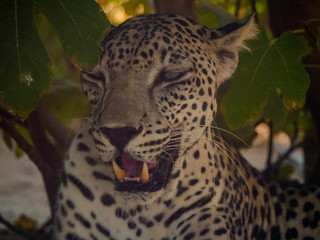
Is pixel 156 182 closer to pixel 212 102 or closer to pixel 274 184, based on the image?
pixel 212 102

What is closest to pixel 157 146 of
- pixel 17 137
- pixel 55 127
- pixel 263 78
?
pixel 263 78

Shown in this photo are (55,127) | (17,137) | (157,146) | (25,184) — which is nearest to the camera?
(157,146)

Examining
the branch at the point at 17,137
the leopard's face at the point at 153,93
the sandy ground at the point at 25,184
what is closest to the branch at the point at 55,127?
the branch at the point at 17,137

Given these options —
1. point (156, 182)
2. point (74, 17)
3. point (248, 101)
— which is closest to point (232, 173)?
point (248, 101)

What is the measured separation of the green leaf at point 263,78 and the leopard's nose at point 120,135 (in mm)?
727

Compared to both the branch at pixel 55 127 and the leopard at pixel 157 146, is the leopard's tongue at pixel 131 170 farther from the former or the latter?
the branch at pixel 55 127

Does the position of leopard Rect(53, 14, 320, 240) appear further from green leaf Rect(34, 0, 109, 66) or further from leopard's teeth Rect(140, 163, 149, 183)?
green leaf Rect(34, 0, 109, 66)

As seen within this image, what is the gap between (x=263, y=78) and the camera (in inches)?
124

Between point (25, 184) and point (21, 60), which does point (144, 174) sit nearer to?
point (21, 60)

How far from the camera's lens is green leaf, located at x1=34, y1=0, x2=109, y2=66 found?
2596 millimetres

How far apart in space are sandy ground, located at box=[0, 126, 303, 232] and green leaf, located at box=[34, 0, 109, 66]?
284 cm

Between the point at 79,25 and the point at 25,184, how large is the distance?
541cm

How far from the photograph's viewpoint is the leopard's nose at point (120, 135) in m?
2.54

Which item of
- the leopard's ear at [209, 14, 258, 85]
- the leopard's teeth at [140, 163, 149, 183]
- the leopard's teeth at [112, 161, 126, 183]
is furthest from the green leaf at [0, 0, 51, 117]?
the leopard's ear at [209, 14, 258, 85]
